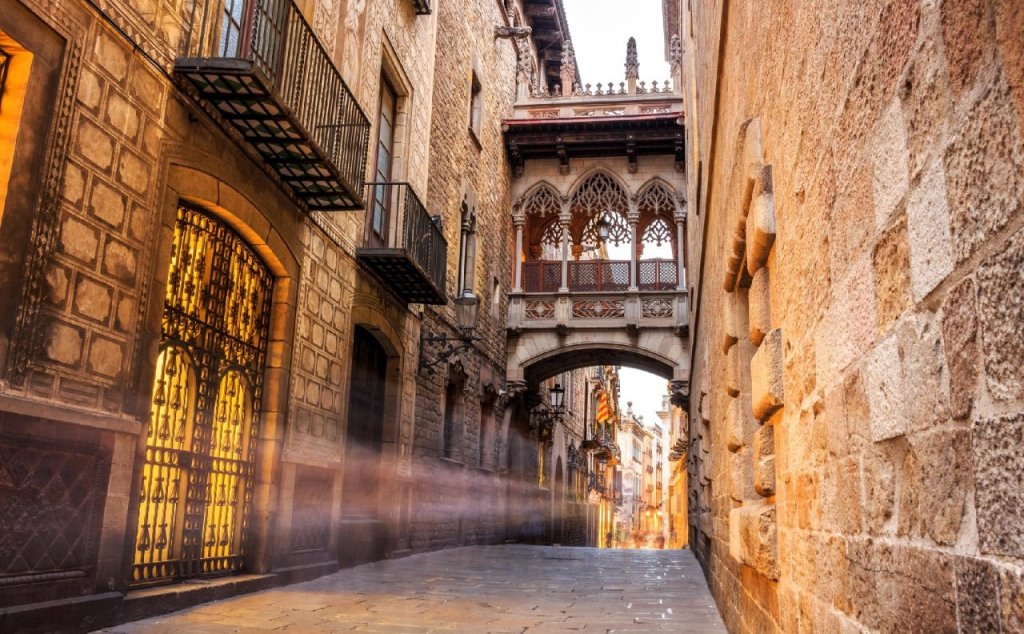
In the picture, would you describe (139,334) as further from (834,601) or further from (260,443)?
(834,601)

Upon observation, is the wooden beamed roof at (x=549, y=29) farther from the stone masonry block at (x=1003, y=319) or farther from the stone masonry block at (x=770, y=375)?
the stone masonry block at (x=1003, y=319)

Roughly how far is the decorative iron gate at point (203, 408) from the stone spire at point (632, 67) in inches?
566

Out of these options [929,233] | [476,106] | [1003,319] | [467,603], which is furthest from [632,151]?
[1003,319]

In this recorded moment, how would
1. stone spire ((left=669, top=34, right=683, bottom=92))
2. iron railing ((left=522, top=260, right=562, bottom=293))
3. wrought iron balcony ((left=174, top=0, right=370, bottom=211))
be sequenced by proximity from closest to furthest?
wrought iron balcony ((left=174, top=0, right=370, bottom=211))
iron railing ((left=522, top=260, right=562, bottom=293))
stone spire ((left=669, top=34, right=683, bottom=92))

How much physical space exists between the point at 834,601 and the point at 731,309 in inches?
114

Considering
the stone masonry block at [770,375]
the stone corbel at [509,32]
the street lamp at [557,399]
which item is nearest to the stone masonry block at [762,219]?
the stone masonry block at [770,375]

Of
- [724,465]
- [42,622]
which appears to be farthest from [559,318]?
[42,622]

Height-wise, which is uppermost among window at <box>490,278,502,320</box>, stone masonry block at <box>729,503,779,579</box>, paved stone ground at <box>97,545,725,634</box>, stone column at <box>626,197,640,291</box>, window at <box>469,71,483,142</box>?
window at <box>469,71,483,142</box>

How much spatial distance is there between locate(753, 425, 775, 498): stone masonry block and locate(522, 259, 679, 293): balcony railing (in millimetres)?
15330

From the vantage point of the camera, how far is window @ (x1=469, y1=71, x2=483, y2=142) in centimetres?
1670

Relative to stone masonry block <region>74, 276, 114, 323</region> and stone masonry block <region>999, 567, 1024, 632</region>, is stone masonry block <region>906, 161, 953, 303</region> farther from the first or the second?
stone masonry block <region>74, 276, 114, 323</region>

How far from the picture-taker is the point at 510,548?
15.8 metres

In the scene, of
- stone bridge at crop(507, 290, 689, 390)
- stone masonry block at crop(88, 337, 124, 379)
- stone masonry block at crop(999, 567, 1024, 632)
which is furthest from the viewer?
stone bridge at crop(507, 290, 689, 390)

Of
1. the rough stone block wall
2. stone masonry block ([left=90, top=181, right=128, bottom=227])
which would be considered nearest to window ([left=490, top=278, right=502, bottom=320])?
the rough stone block wall
